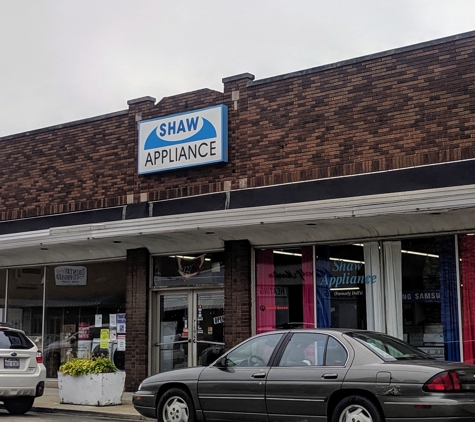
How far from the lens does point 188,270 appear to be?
16500 mm

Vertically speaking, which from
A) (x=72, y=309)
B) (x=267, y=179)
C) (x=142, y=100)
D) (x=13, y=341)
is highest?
(x=142, y=100)

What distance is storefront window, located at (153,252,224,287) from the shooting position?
16062 mm

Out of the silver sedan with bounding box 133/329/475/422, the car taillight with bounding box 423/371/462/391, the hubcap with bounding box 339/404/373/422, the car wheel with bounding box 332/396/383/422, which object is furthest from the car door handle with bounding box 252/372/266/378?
the car taillight with bounding box 423/371/462/391

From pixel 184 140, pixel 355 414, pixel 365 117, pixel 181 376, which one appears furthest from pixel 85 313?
pixel 355 414

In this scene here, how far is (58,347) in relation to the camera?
18562 millimetres

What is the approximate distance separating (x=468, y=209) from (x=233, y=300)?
5.30 m

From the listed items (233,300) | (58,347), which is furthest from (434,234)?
(58,347)

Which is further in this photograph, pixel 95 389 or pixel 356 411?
pixel 95 389

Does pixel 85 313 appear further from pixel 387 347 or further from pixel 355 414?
pixel 355 414

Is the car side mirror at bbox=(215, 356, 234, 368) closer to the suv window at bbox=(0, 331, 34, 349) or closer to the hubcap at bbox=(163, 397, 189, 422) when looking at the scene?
the hubcap at bbox=(163, 397, 189, 422)

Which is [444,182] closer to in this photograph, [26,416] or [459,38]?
[459,38]

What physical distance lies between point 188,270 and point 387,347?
7558 millimetres

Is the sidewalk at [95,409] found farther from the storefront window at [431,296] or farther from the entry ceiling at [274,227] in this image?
the storefront window at [431,296]

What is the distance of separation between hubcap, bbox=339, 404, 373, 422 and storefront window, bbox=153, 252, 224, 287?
7127 mm
